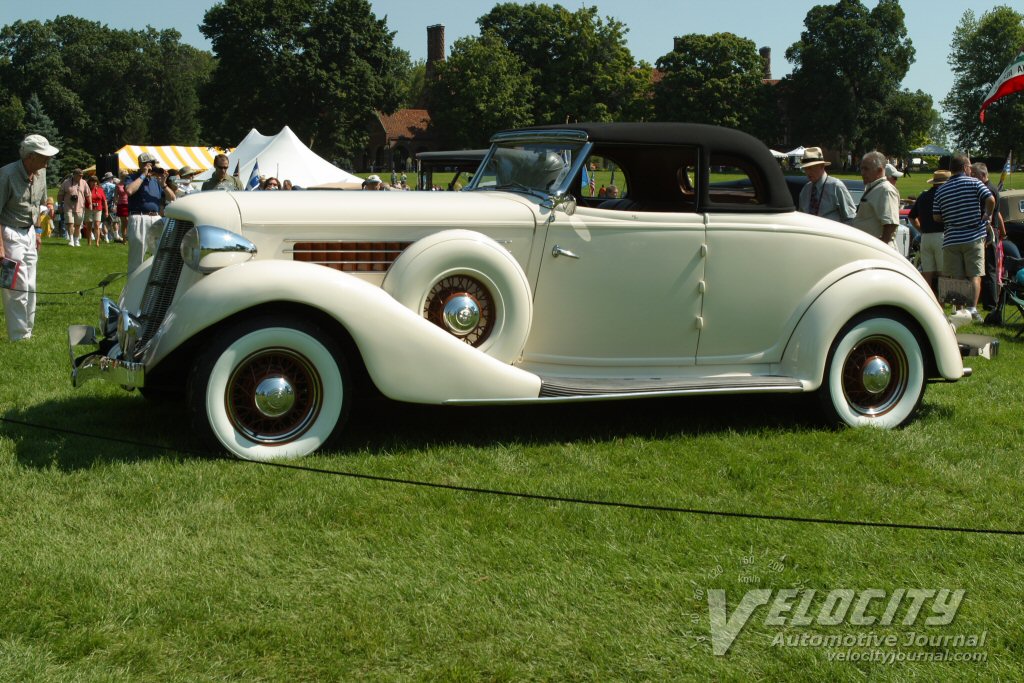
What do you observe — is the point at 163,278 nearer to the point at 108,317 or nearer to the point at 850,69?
the point at 108,317

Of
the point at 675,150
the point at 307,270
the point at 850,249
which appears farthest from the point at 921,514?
the point at 307,270

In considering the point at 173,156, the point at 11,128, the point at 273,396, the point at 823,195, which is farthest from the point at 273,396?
the point at 11,128

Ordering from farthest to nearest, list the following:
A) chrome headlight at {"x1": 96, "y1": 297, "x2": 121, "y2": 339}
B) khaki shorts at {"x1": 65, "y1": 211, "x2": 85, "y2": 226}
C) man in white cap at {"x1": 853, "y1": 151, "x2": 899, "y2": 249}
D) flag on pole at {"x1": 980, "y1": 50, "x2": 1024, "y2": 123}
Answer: khaki shorts at {"x1": 65, "y1": 211, "x2": 85, "y2": 226} → flag on pole at {"x1": 980, "y1": 50, "x2": 1024, "y2": 123} → man in white cap at {"x1": 853, "y1": 151, "x2": 899, "y2": 249} → chrome headlight at {"x1": 96, "y1": 297, "x2": 121, "y2": 339}

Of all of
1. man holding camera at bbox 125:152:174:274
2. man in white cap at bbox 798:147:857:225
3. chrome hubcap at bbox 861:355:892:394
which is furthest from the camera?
man holding camera at bbox 125:152:174:274

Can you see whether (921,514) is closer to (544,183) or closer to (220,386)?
(544,183)

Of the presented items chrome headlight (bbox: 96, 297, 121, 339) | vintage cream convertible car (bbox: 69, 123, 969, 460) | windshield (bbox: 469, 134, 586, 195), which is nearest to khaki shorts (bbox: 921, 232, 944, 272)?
vintage cream convertible car (bbox: 69, 123, 969, 460)

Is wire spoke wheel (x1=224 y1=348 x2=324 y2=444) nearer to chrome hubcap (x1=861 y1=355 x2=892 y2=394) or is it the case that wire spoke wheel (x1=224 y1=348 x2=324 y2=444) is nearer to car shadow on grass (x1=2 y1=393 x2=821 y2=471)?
car shadow on grass (x1=2 y1=393 x2=821 y2=471)

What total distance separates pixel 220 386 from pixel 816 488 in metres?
2.95

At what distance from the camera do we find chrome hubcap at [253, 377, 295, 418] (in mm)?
4887

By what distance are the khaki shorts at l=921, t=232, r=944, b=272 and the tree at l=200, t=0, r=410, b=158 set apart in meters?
54.3

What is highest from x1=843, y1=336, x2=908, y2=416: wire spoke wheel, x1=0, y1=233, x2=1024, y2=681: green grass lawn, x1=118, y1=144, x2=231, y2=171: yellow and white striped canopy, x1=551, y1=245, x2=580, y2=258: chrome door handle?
x1=118, y1=144, x2=231, y2=171: yellow and white striped canopy

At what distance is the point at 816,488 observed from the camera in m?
4.88

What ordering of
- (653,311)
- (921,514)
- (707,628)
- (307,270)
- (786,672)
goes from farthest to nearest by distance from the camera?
(653,311) < (307,270) < (921,514) < (707,628) < (786,672)

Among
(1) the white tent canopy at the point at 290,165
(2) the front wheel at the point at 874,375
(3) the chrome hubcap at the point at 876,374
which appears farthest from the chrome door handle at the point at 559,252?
(1) the white tent canopy at the point at 290,165
